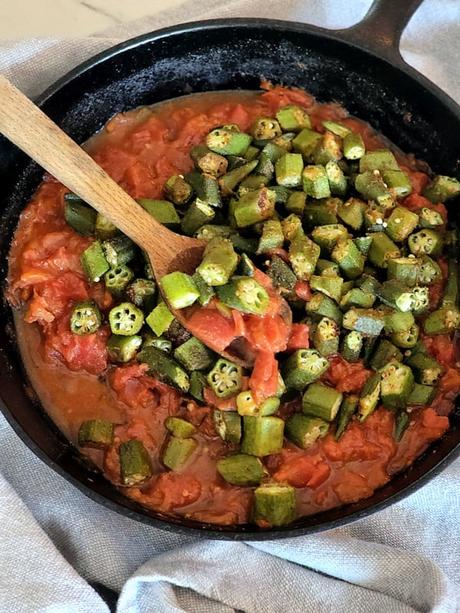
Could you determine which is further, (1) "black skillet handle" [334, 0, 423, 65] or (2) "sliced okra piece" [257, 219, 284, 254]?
(1) "black skillet handle" [334, 0, 423, 65]

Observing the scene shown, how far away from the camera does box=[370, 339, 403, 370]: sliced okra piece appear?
321 cm

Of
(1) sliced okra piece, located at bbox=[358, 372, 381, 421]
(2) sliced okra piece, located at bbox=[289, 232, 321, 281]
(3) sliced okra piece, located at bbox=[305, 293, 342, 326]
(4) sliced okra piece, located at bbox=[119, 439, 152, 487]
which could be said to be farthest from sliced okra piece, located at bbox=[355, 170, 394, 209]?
(4) sliced okra piece, located at bbox=[119, 439, 152, 487]

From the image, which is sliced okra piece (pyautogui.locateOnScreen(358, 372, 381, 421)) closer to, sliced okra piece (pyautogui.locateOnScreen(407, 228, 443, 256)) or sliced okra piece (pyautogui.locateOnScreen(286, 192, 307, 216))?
sliced okra piece (pyautogui.locateOnScreen(407, 228, 443, 256))

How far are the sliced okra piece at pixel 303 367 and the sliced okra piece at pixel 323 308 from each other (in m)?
0.15

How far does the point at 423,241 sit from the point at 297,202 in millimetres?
534

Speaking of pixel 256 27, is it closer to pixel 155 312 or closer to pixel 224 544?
pixel 155 312

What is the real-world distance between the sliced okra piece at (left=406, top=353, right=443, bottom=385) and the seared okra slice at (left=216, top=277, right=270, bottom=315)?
25.0 inches

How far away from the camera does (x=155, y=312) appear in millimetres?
3146

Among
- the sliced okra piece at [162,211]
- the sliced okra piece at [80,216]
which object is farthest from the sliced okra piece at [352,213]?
the sliced okra piece at [80,216]

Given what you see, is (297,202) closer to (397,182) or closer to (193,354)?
(397,182)

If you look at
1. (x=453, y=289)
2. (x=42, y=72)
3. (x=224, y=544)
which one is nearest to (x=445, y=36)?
(x=453, y=289)

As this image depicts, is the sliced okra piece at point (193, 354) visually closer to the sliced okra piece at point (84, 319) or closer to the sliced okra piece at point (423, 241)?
the sliced okra piece at point (84, 319)

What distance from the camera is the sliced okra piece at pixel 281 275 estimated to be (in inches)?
126

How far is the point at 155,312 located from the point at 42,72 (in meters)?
1.31
